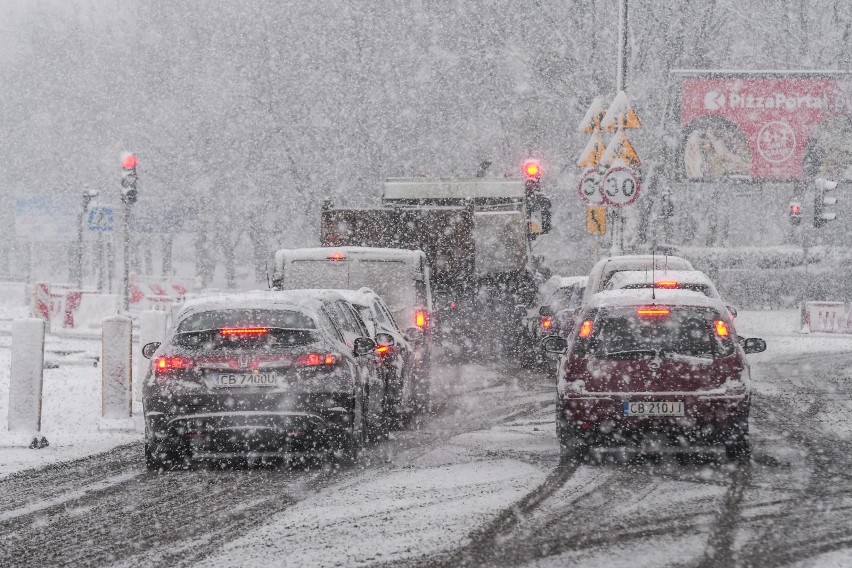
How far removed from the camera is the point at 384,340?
13023 mm

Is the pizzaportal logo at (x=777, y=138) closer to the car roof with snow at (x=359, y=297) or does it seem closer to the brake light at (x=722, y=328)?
the car roof with snow at (x=359, y=297)

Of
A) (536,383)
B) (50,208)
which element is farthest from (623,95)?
(50,208)

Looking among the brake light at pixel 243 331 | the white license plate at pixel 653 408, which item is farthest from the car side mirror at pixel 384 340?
the white license plate at pixel 653 408

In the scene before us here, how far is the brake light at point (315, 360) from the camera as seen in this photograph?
423 inches

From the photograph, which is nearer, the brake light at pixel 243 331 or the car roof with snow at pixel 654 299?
the brake light at pixel 243 331

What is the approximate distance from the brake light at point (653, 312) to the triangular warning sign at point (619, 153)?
10633 millimetres

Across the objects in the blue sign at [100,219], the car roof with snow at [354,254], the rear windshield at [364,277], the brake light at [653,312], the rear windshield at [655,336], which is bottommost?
the rear windshield at [655,336]

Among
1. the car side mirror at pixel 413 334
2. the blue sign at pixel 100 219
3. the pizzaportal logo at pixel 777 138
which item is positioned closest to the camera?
the car side mirror at pixel 413 334

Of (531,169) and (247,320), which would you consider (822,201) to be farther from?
(247,320)

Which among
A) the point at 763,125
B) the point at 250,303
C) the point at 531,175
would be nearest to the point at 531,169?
the point at 531,175

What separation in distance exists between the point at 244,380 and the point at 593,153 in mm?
12726

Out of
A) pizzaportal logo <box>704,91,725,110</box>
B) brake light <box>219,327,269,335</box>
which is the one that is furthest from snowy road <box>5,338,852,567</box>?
pizzaportal logo <box>704,91,725,110</box>

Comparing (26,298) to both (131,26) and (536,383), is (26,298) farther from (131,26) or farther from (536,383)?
(536,383)

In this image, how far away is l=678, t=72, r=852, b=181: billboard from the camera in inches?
1542
